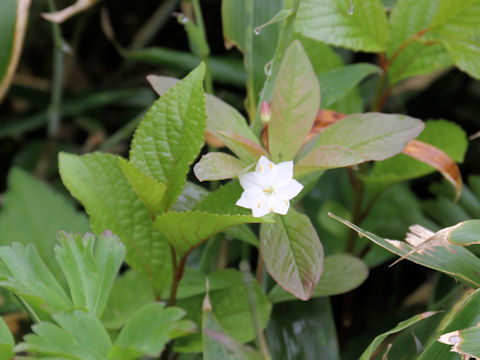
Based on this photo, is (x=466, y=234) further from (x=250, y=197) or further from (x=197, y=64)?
(x=197, y=64)

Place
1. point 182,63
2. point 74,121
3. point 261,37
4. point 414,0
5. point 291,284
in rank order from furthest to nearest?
point 74,121, point 182,63, point 261,37, point 414,0, point 291,284

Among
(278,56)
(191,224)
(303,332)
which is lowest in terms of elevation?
(303,332)

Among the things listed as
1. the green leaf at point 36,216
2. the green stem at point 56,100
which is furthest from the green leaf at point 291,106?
the green stem at point 56,100

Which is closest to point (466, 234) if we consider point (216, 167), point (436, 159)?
point (436, 159)

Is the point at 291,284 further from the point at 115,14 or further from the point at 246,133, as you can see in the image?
the point at 115,14

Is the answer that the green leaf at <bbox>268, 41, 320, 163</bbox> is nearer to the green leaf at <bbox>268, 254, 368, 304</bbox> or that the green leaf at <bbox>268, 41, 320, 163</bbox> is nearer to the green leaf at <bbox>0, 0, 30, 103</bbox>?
the green leaf at <bbox>268, 254, 368, 304</bbox>

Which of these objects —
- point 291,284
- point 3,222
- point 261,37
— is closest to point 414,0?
point 261,37
